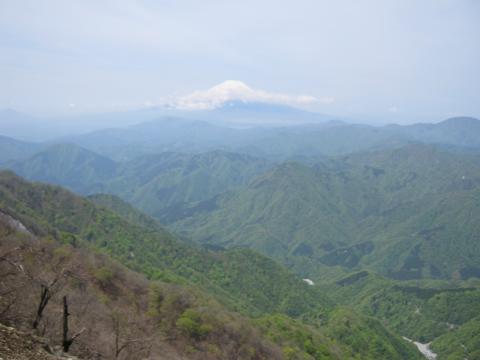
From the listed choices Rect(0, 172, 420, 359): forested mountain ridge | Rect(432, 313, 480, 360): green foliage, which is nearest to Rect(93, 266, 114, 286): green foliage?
Rect(0, 172, 420, 359): forested mountain ridge

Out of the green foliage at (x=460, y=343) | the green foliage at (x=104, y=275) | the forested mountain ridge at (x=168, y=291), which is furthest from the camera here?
the green foliage at (x=460, y=343)

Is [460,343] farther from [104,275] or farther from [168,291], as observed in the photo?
[104,275]

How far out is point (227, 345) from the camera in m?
36.9

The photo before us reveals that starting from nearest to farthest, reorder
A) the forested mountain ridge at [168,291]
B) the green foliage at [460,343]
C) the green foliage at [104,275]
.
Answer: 1. the forested mountain ridge at [168,291]
2. the green foliage at [104,275]
3. the green foliage at [460,343]

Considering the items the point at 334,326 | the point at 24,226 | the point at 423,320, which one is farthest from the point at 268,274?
the point at 24,226

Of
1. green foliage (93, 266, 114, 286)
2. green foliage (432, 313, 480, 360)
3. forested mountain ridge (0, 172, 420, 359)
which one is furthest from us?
green foliage (432, 313, 480, 360)

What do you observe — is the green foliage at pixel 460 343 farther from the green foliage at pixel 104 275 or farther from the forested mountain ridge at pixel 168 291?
the green foliage at pixel 104 275

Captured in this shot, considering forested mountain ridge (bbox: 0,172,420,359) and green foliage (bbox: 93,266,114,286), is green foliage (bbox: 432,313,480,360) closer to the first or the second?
forested mountain ridge (bbox: 0,172,420,359)

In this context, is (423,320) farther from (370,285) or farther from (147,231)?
(147,231)

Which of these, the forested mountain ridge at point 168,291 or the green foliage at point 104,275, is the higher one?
the green foliage at point 104,275

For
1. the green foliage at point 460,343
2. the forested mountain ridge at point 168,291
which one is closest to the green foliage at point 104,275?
the forested mountain ridge at point 168,291

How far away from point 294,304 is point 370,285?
247ft

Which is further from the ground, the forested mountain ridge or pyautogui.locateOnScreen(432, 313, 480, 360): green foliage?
the forested mountain ridge

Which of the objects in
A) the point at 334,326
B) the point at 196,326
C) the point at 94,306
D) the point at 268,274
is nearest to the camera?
the point at 94,306
